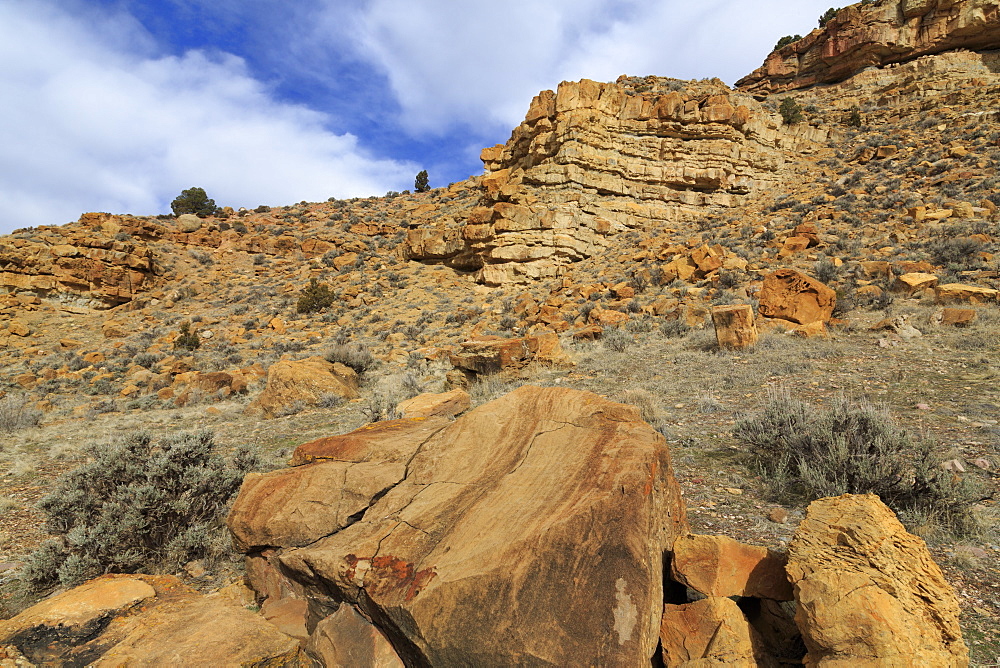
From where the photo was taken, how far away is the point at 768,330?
8383mm

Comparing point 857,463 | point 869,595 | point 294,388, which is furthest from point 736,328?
point 294,388

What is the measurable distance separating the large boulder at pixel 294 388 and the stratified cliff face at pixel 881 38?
1603 inches

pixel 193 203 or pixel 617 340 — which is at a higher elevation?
pixel 193 203

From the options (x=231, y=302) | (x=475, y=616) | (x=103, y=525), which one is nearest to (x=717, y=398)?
(x=475, y=616)

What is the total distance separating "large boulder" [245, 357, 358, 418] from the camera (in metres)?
7.98

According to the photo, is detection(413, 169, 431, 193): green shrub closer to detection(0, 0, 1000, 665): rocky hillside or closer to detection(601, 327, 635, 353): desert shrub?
detection(0, 0, 1000, 665): rocky hillside

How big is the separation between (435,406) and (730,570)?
438cm

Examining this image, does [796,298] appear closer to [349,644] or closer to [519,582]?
[519,582]

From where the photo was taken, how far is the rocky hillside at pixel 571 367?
1921mm

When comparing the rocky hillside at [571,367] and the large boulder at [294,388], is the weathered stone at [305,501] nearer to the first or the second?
the rocky hillside at [571,367]

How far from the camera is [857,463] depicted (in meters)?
3.03

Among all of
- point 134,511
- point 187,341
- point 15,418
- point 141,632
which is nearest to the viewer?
point 141,632

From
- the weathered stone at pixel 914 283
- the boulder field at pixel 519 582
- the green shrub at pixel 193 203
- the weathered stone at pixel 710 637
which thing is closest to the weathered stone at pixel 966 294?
the weathered stone at pixel 914 283

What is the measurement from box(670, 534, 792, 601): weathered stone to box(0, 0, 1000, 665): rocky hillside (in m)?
0.02
